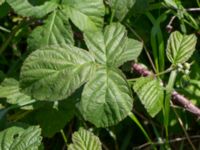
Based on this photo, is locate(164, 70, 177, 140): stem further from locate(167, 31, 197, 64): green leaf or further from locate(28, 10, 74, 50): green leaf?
locate(28, 10, 74, 50): green leaf

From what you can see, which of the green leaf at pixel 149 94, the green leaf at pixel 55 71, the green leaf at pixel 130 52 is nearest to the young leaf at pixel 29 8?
the green leaf at pixel 55 71

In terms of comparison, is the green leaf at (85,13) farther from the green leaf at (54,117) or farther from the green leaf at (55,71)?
the green leaf at (54,117)

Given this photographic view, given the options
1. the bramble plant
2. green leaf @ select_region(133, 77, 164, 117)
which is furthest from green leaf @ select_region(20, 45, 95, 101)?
green leaf @ select_region(133, 77, 164, 117)

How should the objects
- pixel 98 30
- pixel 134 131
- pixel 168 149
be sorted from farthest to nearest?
pixel 134 131, pixel 168 149, pixel 98 30

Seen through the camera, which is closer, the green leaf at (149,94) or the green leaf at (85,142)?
the green leaf at (85,142)

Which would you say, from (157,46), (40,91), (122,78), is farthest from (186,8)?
(40,91)

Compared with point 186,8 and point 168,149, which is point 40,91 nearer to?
point 168,149

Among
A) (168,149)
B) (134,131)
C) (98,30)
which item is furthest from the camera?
(134,131)

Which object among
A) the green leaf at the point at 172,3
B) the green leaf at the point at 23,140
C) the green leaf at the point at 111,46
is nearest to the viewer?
the green leaf at the point at 23,140
